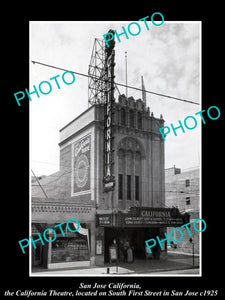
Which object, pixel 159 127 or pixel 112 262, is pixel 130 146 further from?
pixel 112 262

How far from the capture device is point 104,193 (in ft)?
92.6

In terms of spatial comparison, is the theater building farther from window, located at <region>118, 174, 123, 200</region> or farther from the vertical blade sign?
the vertical blade sign

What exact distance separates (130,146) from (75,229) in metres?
9.47

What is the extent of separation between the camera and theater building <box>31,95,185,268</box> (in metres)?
24.7

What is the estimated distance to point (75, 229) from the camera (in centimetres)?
2520

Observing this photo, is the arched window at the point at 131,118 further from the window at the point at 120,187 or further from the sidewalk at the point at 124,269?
the sidewalk at the point at 124,269

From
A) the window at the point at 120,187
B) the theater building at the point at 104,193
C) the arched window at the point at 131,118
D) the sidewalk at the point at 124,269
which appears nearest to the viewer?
the sidewalk at the point at 124,269

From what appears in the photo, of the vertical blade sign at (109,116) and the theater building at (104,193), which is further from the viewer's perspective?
the vertical blade sign at (109,116)

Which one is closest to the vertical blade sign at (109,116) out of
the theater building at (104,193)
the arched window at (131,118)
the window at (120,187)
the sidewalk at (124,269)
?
the theater building at (104,193)

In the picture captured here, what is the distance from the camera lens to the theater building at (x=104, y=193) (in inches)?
973

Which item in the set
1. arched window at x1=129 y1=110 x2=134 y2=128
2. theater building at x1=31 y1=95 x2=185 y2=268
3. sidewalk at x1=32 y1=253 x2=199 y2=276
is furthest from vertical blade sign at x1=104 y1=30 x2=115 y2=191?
sidewalk at x1=32 y1=253 x2=199 y2=276

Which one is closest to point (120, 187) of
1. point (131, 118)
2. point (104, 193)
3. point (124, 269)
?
point (104, 193)

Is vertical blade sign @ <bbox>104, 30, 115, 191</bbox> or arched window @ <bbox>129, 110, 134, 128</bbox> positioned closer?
vertical blade sign @ <bbox>104, 30, 115, 191</bbox>
